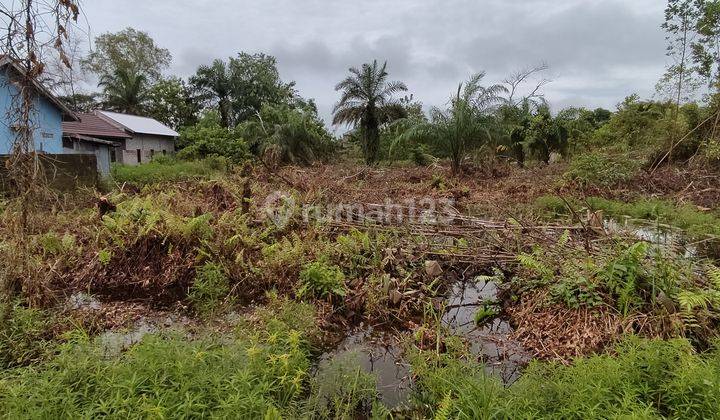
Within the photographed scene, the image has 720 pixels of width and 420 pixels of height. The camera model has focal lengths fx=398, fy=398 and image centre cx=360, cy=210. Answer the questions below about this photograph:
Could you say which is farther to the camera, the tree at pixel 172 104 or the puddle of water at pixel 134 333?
the tree at pixel 172 104

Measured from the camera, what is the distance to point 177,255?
181 inches

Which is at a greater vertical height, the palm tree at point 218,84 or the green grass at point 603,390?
the palm tree at point 218,84

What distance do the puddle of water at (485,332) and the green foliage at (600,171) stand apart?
6382mm

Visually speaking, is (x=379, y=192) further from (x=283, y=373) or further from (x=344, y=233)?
(x=283, y=373)

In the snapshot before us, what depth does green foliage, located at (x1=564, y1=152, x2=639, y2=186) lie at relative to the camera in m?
9.34

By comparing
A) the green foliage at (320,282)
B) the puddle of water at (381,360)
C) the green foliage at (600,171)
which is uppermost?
the green foliage at (600,171)

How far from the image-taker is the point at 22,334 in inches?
124

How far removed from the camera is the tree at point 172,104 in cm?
3234

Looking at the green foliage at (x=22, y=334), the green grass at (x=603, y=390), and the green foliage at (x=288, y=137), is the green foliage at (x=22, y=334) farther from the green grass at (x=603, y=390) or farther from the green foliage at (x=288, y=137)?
the green foliage at (x=288, y=137)

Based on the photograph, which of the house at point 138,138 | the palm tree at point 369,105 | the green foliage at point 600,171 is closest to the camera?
the green foliage at point 600,171

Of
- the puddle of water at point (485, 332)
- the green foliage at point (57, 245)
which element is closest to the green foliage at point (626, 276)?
the puddle of water at point (485, 332)

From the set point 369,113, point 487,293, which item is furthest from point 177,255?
point 369,113

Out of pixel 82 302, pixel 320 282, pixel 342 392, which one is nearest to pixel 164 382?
pixel 342 392

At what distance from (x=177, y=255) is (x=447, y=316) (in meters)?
3.09
